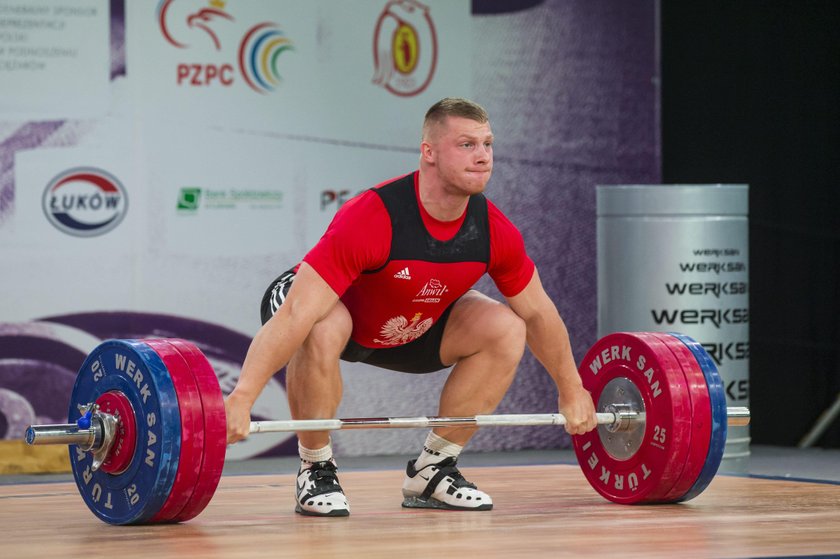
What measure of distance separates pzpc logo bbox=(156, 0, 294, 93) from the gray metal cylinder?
1.46 metres

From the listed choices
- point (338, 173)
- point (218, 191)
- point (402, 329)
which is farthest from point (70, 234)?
point (402, 329)

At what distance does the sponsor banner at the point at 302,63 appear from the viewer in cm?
541

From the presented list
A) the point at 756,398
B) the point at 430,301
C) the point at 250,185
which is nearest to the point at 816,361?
the point at 756,398

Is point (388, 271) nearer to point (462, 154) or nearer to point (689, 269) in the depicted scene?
point (462, 154)

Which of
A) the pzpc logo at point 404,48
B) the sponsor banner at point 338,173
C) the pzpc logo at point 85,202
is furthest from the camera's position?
the pzpc logo at point 404,48

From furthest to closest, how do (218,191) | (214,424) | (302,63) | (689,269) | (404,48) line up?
(404,48) → (302,63) → (218,191) → (689,269) → (214,424)

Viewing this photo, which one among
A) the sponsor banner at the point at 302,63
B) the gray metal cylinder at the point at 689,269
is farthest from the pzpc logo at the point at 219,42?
the gray metal cylinder at the point at 689,269

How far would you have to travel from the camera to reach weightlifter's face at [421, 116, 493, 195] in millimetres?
3250

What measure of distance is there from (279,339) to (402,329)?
16.6 inches

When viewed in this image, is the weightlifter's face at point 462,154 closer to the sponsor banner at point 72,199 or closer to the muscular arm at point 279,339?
the muscular arm at point 279,339

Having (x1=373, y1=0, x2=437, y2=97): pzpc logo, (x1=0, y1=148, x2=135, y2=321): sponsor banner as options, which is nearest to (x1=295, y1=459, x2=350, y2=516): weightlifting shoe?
(x1=0, y1=148, x2=135, y2=321): sponsor banner

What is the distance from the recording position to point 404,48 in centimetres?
579

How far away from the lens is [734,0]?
6.12 meters

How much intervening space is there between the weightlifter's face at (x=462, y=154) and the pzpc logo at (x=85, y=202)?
2.34 m
